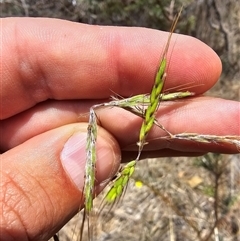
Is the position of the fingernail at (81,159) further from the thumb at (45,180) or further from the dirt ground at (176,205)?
the dirt ground at (176,205)

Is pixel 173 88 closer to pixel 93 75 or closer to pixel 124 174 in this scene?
pixel 93 75

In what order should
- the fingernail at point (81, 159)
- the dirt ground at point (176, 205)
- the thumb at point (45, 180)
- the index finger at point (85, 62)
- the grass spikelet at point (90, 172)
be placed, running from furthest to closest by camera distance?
the dirt ground at point (176, 205), the index finger at point (85, 62), the fingernail at point (81, 159), the thumb at point (45, 180), the grass spikelet at point (90, 172)

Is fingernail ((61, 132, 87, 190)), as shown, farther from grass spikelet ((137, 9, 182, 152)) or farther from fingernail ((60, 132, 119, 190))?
grass spikelet ((137, 9, 182, 152))

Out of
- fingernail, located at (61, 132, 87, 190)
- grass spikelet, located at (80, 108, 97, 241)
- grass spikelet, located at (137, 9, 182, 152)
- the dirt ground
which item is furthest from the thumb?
the dirt ground

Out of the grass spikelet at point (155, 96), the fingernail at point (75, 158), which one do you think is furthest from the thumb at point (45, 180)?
the grass spikelet at point (155, 96)

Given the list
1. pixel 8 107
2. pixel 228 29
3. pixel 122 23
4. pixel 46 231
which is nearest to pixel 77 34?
pixel 8 107

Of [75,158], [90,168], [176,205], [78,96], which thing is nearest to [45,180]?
[75,158]

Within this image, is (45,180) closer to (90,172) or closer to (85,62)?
(90,172)
